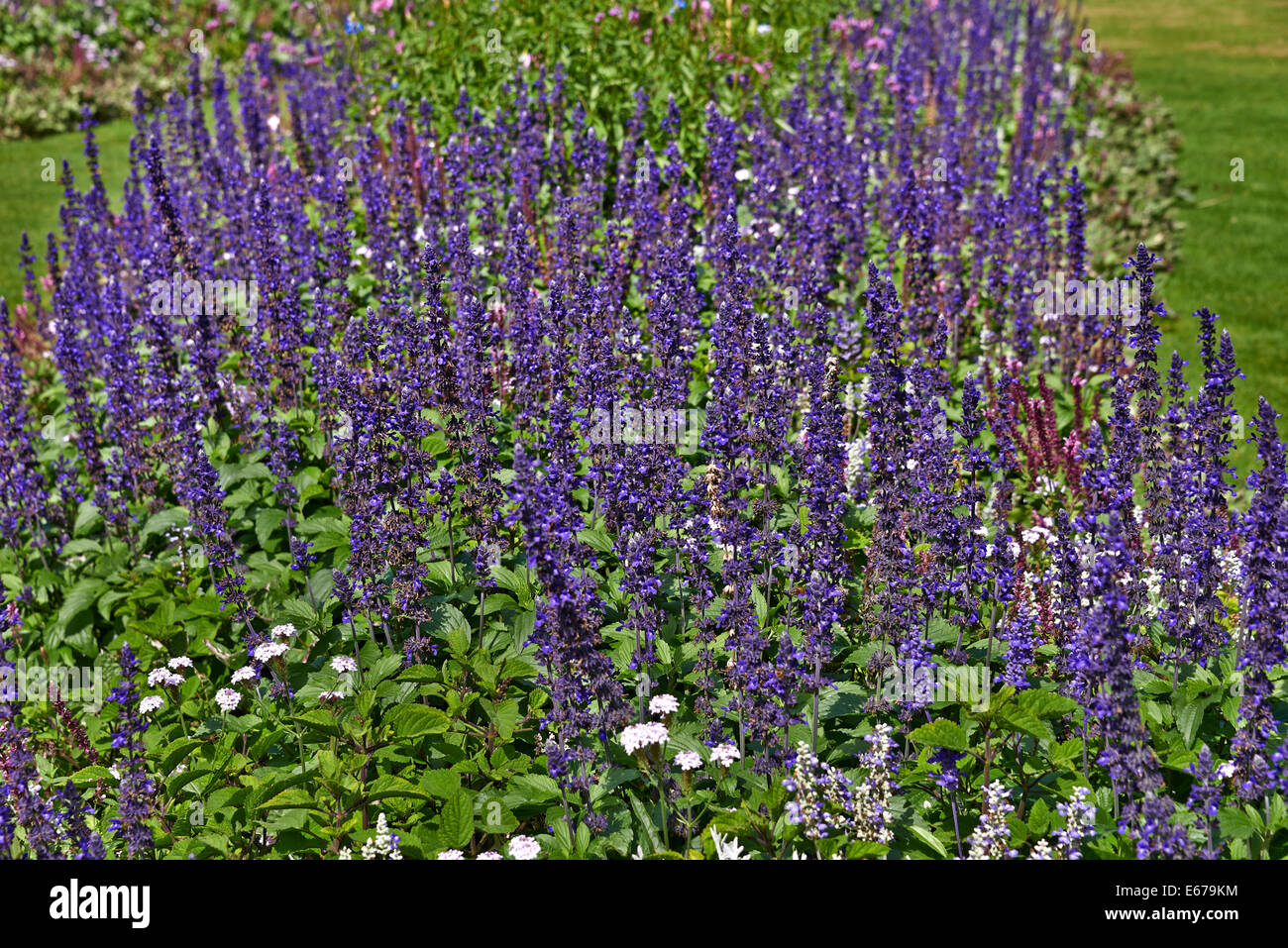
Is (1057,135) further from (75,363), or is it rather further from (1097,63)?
(75,363)

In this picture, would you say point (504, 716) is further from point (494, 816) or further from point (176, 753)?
point (176, 753)

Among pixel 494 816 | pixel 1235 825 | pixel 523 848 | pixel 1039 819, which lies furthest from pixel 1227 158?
pixel 523 848

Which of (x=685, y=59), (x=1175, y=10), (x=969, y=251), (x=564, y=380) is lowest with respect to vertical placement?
(x=564, y=380)

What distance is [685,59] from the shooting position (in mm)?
11109

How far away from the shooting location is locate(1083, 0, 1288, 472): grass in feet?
32.7

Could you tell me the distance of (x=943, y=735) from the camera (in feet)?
13.8

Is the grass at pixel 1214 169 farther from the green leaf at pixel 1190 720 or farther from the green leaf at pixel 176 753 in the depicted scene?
the green leaf at pixel 176 753

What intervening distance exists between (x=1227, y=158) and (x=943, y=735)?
498 inches

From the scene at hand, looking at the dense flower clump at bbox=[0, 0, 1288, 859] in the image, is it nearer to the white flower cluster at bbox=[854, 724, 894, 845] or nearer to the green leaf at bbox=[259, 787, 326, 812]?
the white flower cluster at bbox=[854, 724, 894, 845]

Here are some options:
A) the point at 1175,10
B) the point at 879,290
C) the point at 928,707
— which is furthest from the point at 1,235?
the point at 1175,10

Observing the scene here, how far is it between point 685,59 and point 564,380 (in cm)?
622

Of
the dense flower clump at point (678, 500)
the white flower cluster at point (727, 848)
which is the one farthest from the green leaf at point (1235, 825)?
the white flower cluster at point (727, 848)

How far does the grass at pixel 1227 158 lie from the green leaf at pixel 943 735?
5016mm

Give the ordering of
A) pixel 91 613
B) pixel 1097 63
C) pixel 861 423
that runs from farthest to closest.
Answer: pixel 1097 63, pixel 861 423, pixel 91 613
